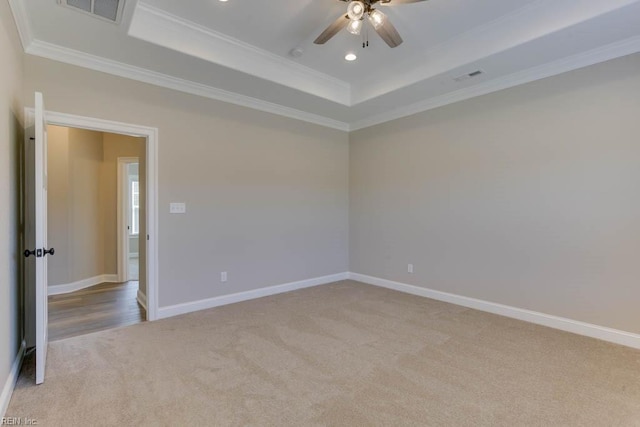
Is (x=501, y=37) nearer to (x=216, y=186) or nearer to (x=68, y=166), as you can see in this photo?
(x=216, y=186)

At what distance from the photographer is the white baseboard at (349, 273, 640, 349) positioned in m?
3.02

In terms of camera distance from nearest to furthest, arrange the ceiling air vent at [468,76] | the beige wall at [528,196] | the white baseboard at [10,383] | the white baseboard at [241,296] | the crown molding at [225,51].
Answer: the white baseboard at [10,383], the crown molding at [225,51], the beige wall at [528,196], the ceiling air vent at [468,76], the white baseboard at [241,296]

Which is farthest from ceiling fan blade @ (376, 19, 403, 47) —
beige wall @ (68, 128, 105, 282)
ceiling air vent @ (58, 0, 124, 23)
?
beige wall @ (68, 128, 105, 282)

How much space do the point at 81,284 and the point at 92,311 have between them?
57.3 inches

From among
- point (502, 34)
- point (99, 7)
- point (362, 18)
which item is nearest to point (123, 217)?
point (99, 7)

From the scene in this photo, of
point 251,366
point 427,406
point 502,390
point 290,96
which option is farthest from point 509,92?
point 251,366

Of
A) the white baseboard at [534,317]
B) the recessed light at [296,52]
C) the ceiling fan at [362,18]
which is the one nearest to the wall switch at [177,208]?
the recessed light at [296,52]

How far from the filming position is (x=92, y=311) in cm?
402

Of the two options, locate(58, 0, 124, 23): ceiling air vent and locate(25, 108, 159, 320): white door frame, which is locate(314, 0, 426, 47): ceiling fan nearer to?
locate(58, 0, 124, 23): ceiling air vent

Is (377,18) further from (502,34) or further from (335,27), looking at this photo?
(502,34)

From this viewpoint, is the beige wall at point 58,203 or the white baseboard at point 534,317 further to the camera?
the beige wall at point 58,203

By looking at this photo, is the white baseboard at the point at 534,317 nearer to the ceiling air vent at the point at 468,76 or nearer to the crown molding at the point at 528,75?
the crown molding at the point at 528,75

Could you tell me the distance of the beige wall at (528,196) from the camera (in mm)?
3043

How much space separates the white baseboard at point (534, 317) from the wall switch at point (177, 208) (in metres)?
3.17
